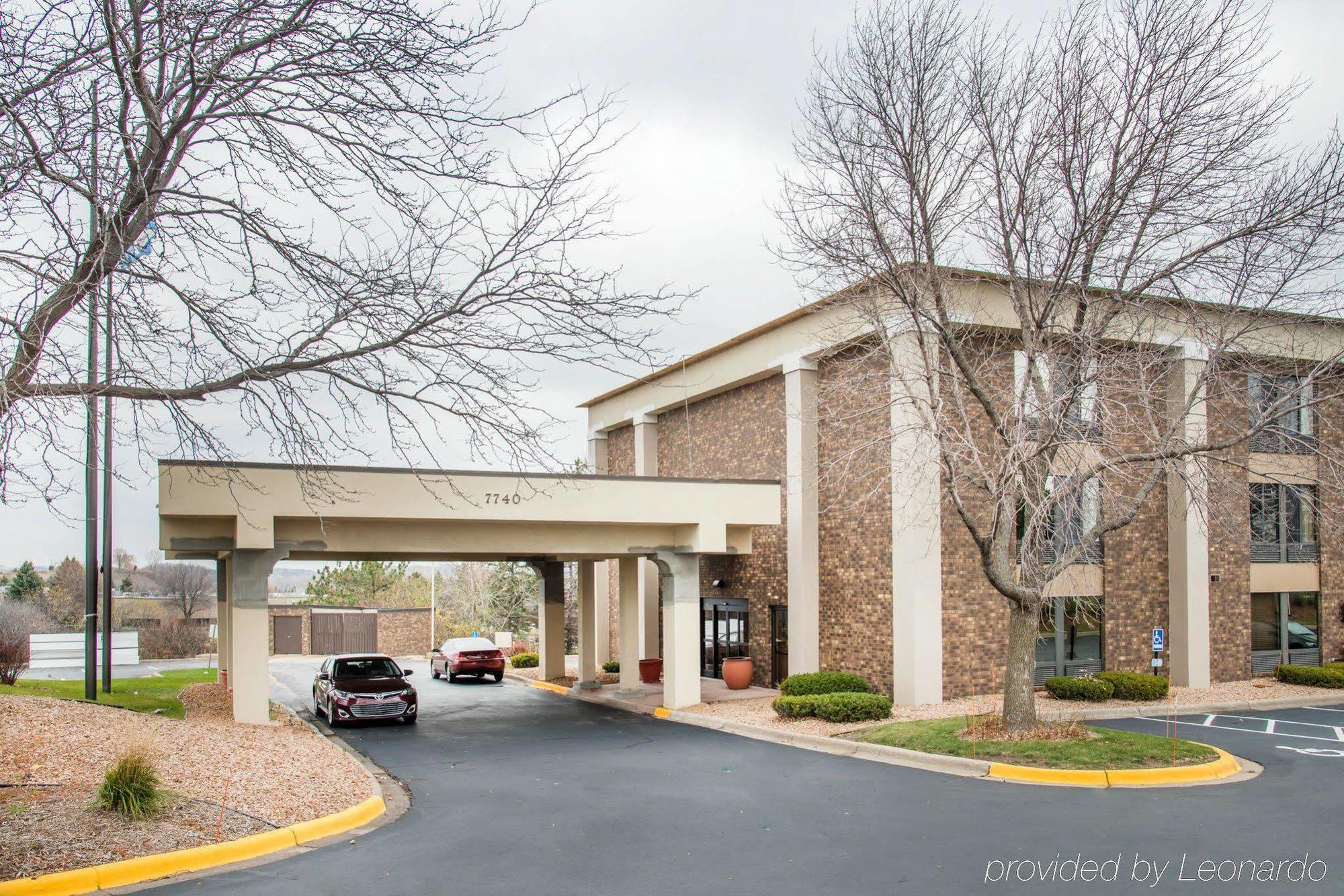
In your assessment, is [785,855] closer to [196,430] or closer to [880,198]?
[196,430]

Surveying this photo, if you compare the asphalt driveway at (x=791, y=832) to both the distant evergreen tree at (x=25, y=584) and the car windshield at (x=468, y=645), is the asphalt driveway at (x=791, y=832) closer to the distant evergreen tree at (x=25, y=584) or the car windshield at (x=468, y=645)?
the car windshield at (x=468, y=645)

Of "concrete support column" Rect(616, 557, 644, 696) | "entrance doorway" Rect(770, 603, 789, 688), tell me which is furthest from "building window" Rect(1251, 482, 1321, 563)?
"concrete support column" Rect(616, 557, 644, 696)

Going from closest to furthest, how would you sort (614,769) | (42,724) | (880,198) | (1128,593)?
(42,724) → (614,769) → (880,198) → (1128,593)

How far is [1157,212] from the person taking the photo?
14.8 meters

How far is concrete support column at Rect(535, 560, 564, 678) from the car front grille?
9.08 m

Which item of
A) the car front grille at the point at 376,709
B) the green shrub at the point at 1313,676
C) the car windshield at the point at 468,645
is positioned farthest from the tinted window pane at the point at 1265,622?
the car windshield at the point at 468,645

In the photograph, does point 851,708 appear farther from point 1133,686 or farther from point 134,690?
point 134,690

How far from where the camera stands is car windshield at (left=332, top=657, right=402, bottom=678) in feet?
72.3

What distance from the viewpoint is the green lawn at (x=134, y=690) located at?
20.0 metres

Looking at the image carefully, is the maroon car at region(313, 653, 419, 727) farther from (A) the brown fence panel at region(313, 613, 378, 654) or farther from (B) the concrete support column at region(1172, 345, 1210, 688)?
(A) the brown fence panel at region(313, 613, 378, 654)

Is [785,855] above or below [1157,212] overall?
below

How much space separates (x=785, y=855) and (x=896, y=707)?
36.0ft

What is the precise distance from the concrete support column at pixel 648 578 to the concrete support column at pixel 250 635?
1409 cm

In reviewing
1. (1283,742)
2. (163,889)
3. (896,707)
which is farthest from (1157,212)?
(163,889)
